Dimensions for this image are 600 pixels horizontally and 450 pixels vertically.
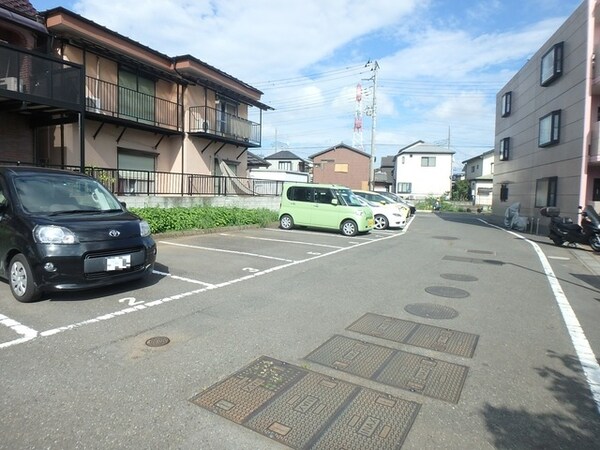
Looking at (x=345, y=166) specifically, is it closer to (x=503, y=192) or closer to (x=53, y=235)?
(x=503, y=192)

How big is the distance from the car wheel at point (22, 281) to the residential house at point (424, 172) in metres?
49.8

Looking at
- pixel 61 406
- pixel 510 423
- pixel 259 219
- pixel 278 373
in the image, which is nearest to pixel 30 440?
pixel 61 406

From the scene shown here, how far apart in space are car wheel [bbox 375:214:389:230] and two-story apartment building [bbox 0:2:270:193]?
7430 mm

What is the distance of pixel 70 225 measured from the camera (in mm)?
4961

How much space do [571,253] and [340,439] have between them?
39.2 ft

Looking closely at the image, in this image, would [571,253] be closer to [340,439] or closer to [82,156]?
[340,439]

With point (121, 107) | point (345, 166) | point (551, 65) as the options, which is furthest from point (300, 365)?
point (345, 166)

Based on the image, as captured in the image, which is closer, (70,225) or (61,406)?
(61,406)

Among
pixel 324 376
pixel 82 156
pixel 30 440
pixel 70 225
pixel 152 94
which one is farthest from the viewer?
pixel 152 94

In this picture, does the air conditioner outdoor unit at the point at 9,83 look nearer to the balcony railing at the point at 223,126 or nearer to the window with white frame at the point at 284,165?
the balcony railing at the point at 223,126

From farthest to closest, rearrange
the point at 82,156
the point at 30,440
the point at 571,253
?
the point at 571,253
the point at 82,156
the point at 30,440

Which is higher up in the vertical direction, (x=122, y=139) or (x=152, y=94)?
(x=152, y=94)

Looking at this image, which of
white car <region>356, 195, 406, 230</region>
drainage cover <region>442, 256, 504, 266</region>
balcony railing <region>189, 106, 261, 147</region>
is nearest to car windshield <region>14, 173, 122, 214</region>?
drainage cover <region>442, 256, 504, 266</region>

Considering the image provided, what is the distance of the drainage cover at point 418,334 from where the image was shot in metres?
4.08
